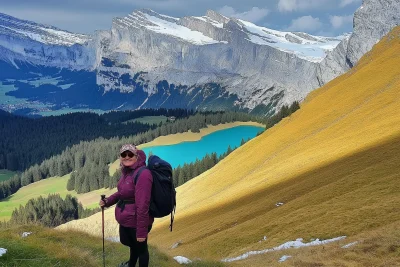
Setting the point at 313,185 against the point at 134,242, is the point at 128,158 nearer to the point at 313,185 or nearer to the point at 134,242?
the point at 134,242

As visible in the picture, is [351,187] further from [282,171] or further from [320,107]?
[320,107]

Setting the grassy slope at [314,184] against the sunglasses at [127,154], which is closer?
the sunglasses at [127,154]

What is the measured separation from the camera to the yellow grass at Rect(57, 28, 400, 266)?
22109 mm

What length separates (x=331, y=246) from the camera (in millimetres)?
16609

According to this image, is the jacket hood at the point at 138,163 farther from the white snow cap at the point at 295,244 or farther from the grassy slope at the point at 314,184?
the grassy slope at the point at 314,184

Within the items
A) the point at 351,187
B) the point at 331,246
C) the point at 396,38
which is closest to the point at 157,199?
the point at 331,246

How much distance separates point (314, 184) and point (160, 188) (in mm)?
28106

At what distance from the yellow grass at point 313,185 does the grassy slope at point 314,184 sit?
0.12 metres

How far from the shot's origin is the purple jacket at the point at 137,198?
8.73 metres

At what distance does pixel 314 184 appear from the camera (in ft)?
112

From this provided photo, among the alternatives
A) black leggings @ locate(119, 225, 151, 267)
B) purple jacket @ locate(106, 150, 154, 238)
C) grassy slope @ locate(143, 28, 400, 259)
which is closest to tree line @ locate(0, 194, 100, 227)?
grassy slope @ locate(143, 28, 400, 259)

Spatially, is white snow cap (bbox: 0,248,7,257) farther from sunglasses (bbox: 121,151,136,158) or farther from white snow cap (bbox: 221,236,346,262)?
white snow cap (bbox: 221,236,346,262)

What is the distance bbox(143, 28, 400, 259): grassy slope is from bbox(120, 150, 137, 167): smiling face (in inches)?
562

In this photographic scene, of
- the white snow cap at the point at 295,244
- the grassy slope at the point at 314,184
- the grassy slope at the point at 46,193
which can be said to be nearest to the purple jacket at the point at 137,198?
the white snow cap at the point at 295,244
